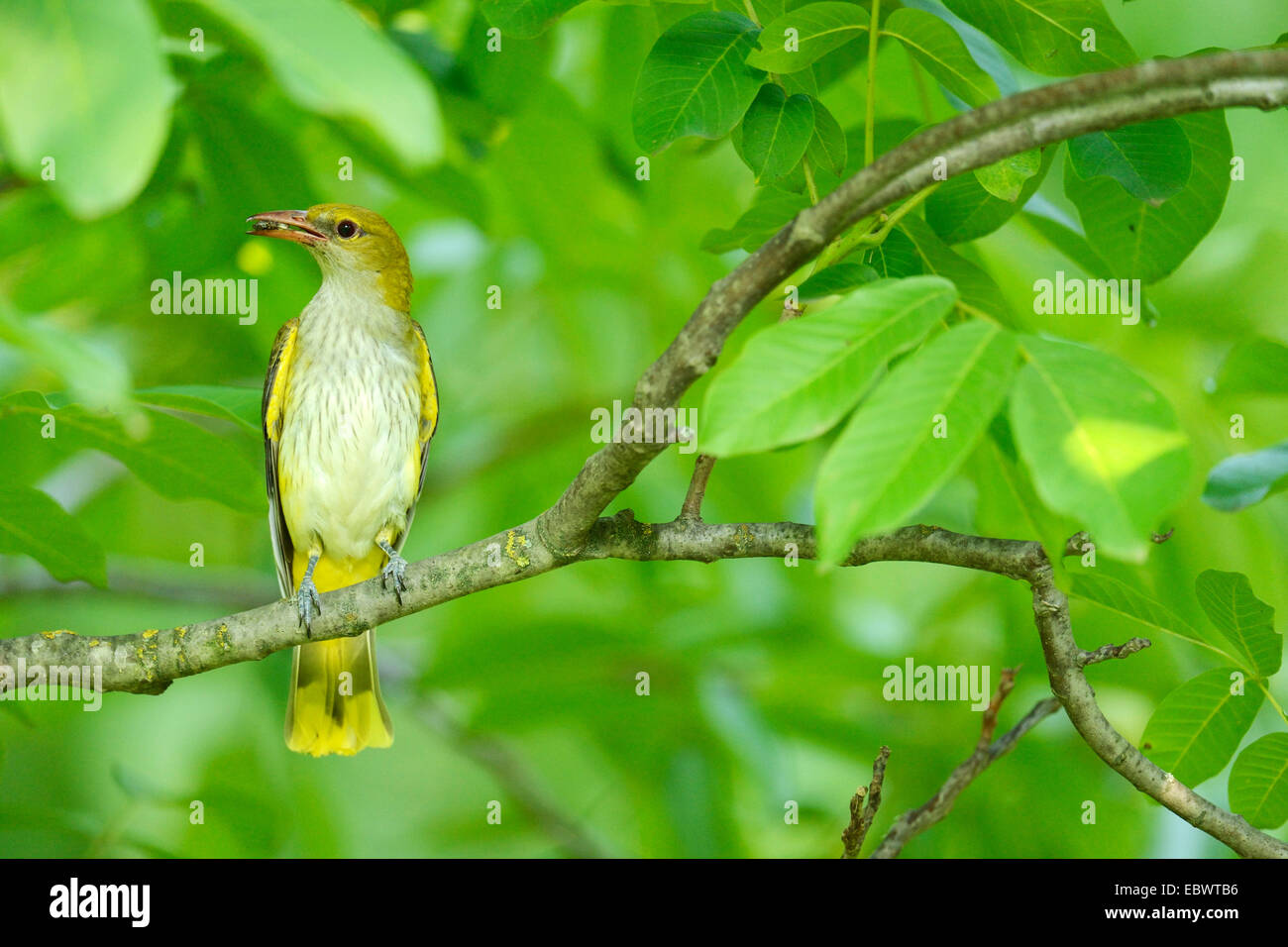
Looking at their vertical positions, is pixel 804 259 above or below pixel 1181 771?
above

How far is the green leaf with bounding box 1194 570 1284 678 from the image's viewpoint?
2273 millimetres

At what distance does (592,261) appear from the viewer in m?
5.17

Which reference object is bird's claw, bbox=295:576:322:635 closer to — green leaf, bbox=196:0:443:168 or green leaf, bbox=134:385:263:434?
green leaf, bbox=134:385:263:434

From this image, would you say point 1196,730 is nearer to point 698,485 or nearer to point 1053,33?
point 698,485

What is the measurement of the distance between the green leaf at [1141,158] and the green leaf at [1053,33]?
15 centimetres

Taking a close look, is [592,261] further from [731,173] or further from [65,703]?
[65,703]

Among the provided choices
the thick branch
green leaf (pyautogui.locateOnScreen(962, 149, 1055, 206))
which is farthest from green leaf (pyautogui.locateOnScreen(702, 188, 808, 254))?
the thick branch

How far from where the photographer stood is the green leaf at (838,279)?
224 centimetres

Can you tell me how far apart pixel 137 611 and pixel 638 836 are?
3226 millimetres

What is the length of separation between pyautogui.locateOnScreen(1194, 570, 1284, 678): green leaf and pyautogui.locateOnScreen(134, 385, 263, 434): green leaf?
2.14 meters

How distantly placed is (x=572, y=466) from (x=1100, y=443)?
3968 mm

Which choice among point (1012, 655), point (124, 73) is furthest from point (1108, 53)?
point (1012, 655)

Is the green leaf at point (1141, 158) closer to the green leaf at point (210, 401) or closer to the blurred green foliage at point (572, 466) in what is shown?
the blurred green foliage at point (572, 466)

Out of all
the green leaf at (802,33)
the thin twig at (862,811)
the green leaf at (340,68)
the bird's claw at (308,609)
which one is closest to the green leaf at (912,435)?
the green leaf at (340,68)
